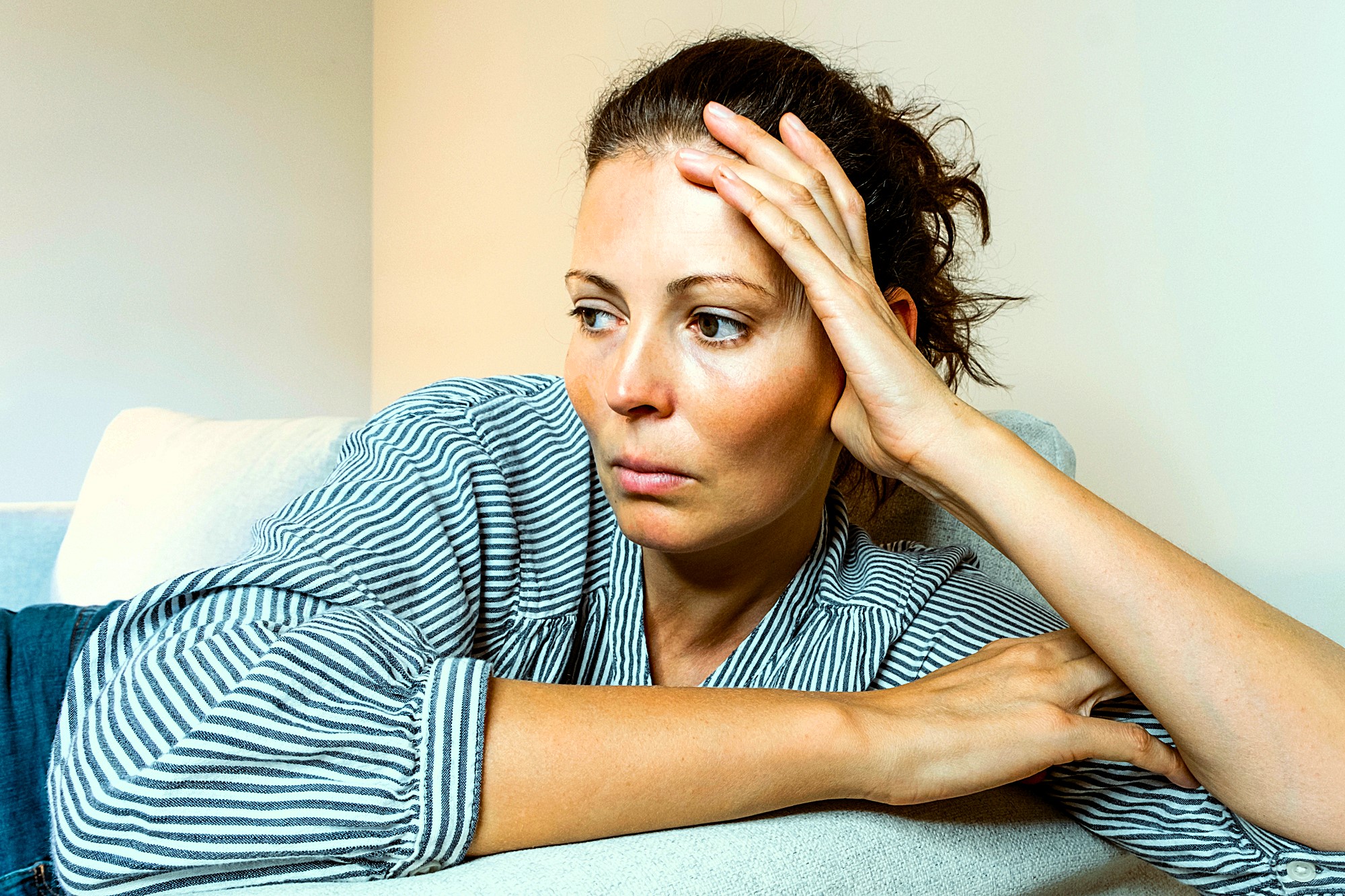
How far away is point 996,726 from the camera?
834 millimetres

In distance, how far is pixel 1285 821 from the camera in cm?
84

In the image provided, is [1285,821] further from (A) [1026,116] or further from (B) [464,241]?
(B) [464,241]

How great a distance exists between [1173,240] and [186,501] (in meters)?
1.53

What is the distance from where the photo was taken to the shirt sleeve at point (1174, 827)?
2.77ft

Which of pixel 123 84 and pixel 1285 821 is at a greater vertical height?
pixel 123 84

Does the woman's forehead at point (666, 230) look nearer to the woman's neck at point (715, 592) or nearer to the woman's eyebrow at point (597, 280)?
the woman's eyebrow at point (597, 280)

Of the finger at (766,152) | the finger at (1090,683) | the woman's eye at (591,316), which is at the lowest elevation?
the finger at (1090,683)

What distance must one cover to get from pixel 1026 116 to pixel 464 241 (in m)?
2.11

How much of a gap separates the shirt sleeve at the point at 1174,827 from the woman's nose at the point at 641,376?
366 mm

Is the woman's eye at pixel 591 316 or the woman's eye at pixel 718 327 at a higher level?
the woman's eye at pixel 591 316

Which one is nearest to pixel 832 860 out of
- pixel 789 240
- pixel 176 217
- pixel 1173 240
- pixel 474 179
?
pixel 789 240

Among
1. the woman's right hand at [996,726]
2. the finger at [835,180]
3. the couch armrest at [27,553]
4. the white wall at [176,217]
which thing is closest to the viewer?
the woman's right hand at [996,726]

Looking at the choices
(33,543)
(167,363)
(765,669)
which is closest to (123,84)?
(167,363)

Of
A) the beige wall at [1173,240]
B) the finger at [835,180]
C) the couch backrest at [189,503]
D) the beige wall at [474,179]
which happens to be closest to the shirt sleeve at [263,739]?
the finger at [835,180]
